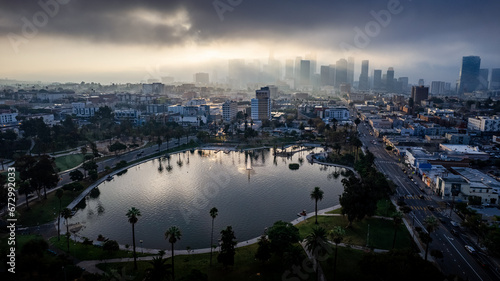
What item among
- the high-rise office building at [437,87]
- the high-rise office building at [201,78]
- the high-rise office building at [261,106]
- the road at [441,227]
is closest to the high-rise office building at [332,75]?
the high-rise office building at [437,87]

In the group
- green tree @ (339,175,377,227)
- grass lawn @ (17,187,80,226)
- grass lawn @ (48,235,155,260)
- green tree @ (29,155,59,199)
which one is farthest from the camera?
green tree @ (29,155,59,199)

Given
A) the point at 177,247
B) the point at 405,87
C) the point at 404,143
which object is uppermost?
the point at 405,87

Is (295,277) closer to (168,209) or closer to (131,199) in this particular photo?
(168,209)

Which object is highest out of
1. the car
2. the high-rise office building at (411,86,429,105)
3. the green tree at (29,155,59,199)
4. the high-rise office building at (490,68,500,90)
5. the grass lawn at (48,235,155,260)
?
the high-rise office building at (490,68,500,90)

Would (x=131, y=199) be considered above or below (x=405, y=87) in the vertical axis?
below

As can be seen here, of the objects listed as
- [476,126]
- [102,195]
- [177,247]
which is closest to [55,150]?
[102,195]

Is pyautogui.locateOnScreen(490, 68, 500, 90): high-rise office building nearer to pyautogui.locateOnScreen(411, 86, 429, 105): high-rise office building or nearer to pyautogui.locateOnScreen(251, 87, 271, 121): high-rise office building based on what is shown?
pyautogui.locateOnScreen(411, 86, 429, 105): high-rise office building

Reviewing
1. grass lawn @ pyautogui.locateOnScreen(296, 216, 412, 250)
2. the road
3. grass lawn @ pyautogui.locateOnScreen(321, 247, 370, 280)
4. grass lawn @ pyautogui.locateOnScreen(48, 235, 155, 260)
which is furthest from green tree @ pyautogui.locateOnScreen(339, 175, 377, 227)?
grass lawn @ pyautogui.locateOnScreen(48, 235, 155, 260)
